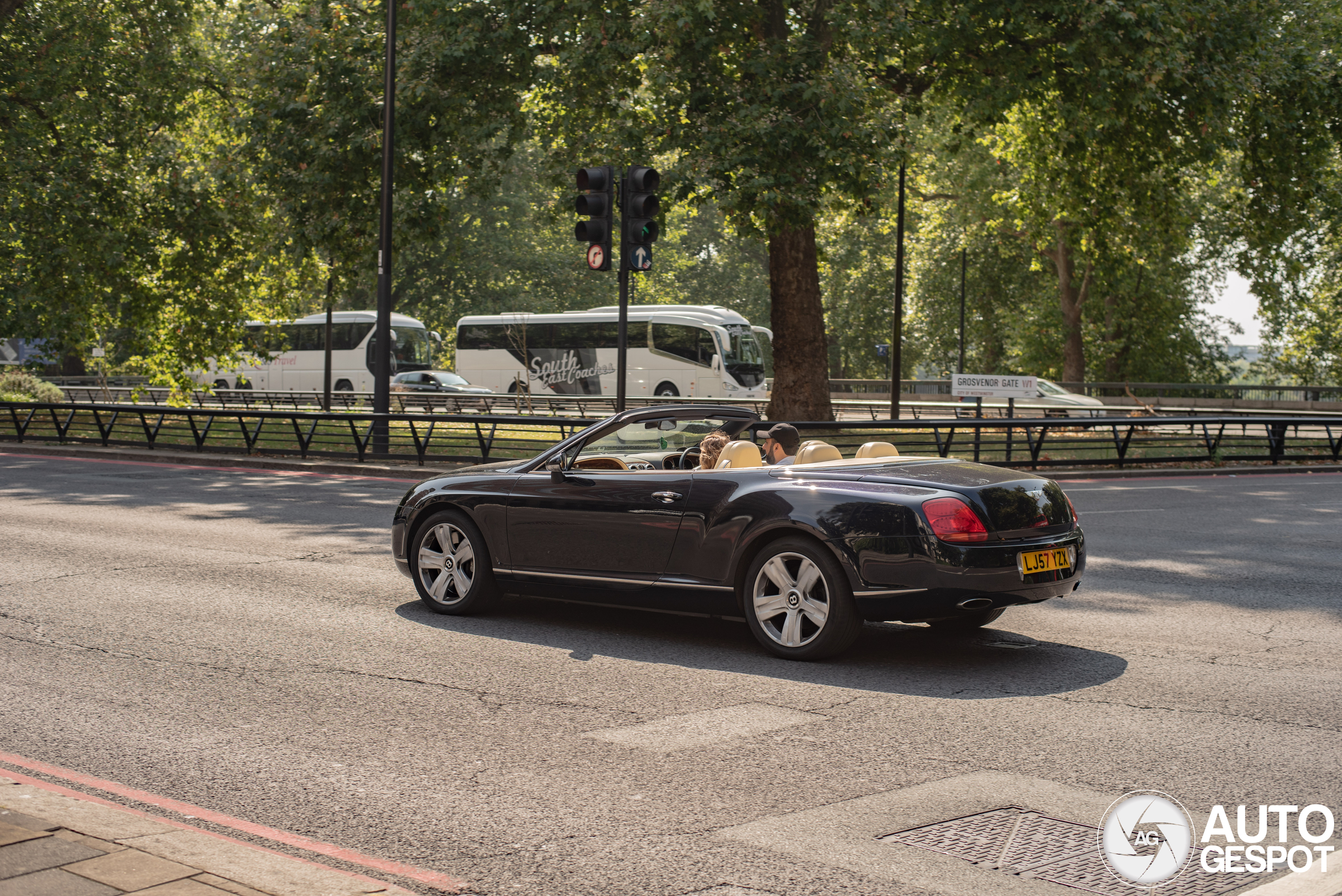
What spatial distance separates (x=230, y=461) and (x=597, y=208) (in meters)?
11.5

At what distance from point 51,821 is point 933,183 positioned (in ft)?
144

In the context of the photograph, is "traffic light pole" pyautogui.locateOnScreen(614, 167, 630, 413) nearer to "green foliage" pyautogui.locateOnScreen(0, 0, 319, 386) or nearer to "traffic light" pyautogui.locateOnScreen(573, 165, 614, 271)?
"traffic light" pyautogui.locateOnScreen(573, 165, 614, 271)

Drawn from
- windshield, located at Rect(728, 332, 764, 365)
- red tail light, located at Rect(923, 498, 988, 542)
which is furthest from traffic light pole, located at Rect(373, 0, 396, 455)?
windshield, located at Rect(728, 332, 764, 365)

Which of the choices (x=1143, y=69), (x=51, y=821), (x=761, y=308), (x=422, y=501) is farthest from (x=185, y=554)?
(x=761, y=308)

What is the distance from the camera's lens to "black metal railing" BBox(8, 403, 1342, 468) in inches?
827

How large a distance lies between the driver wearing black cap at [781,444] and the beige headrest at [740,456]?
18 centimetres

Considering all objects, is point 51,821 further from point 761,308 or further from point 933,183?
point 761,308

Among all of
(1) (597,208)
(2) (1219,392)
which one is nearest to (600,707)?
(1) (597,208)

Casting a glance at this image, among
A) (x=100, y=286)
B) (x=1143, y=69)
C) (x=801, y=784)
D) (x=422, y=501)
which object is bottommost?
(x=801, y=784)

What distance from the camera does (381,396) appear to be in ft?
73.7

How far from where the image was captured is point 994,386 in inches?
947

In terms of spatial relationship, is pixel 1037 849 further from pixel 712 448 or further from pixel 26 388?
pixel 26 388

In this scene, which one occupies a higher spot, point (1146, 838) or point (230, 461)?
point (230, 461)

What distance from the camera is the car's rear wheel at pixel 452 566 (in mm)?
8195
